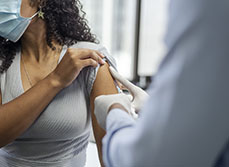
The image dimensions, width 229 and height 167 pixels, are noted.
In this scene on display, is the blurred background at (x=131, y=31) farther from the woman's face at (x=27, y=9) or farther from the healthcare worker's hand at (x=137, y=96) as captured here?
the healthcare worker's hand at (x=137, y=96)

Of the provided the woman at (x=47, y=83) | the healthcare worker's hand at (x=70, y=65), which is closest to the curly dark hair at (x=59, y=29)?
the woman at (x=47, y=83)

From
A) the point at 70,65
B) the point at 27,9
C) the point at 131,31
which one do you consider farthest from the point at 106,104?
the point at 131,31

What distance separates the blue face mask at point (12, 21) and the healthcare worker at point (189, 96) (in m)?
0.93

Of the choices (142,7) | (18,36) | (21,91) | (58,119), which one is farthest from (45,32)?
(142,7)

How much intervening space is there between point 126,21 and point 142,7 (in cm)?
24

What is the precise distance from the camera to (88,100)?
1.34 meters

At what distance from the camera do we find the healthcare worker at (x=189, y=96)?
519mm

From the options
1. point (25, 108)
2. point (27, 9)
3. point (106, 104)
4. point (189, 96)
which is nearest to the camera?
point (189, 96)

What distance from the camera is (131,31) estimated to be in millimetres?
3648

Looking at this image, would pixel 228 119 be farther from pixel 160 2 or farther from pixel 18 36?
pixel 160 2

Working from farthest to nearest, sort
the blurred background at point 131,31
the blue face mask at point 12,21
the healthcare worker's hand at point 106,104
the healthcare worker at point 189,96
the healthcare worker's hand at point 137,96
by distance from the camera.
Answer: the blurred background at point 131,31
the blue face mask at point 12,21
the healthcare worker's hand at point 137,96
the healthcare worker's hand at point 106,104
the healthcare worker at point 189,96

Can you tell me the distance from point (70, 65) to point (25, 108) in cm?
23

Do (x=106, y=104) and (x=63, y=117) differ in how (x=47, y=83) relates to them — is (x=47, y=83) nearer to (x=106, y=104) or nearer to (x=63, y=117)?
Result: (x=63, y=117)

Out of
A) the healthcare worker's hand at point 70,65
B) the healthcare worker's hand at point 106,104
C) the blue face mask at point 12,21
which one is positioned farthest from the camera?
the blue face mask at point 12,21
